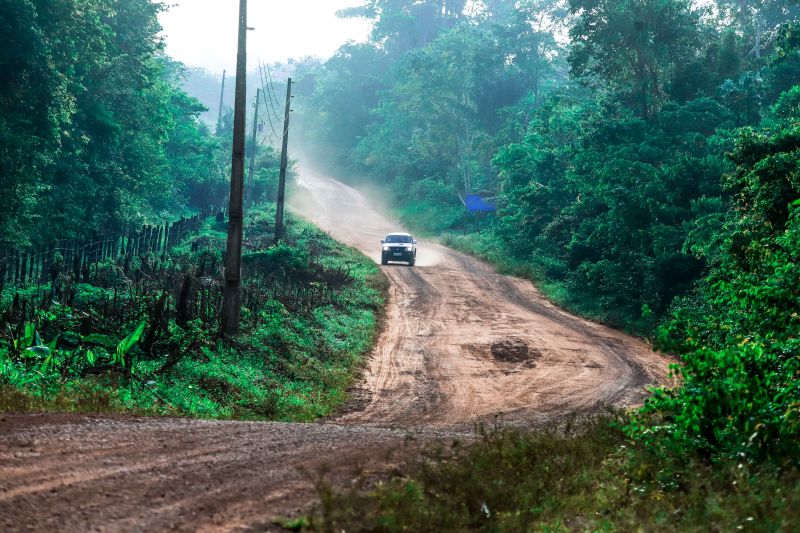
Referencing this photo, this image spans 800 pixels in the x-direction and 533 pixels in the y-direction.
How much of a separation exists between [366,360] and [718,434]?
13.0m

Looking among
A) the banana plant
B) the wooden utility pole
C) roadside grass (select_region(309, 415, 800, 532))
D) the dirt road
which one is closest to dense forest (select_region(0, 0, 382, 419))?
the banana plant

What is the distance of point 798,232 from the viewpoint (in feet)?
36.3

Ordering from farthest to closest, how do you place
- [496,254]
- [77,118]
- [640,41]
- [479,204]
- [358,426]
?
[479,204], [496,254], [640,41], [77,118], [358,426]

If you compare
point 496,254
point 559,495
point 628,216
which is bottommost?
point 559,495

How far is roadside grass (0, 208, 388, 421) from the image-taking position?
1106cm

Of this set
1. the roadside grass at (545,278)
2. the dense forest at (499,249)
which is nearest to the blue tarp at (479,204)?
the dense forest at (499,249)

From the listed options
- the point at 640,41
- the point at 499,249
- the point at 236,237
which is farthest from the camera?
the point at 499,249

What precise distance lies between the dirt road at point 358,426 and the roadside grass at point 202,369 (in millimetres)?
944

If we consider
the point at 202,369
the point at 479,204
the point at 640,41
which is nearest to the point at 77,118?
the point at 202,369

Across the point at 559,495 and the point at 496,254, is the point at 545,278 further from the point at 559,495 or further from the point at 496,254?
the point at 559,495

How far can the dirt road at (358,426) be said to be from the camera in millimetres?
6223

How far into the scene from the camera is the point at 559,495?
22.5 feet

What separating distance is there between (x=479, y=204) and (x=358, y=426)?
1920 inches

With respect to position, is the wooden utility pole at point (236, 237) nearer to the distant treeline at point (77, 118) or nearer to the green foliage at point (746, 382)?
the green foliage at point (746, 382)
